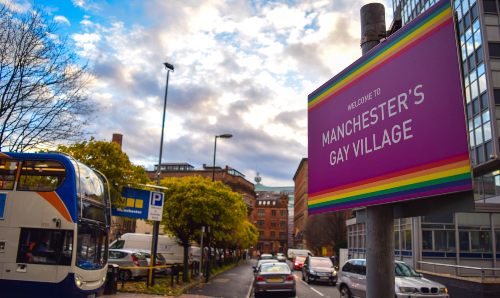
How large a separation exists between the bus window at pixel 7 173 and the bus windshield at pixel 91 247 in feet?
7.96

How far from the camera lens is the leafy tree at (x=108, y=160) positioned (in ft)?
56.2

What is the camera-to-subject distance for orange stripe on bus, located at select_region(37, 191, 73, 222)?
11.3 meters

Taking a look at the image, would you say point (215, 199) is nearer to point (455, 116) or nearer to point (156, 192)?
point (156, 192)

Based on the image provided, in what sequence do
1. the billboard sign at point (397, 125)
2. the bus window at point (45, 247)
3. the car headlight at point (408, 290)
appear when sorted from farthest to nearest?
the car headlight at point (408, 290) → the bus window at point (45, 247) → the billboard sign at point (397, 125)

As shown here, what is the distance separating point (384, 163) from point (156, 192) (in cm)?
1513

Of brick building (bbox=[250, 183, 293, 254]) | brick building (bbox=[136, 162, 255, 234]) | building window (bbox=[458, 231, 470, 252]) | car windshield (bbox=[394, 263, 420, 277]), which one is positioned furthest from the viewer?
brick building (bbox=[250, 183, 293, 254])

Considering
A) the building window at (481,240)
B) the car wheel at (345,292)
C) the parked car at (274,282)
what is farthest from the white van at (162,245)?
the building window at (481,240)

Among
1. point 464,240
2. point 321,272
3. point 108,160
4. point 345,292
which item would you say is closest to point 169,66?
point 108,160

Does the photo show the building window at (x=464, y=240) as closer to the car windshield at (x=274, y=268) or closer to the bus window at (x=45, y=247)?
the car windshield at (x=274, y=268)

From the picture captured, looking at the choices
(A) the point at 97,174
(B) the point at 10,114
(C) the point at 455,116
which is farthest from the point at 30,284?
(C) the point at 455,116

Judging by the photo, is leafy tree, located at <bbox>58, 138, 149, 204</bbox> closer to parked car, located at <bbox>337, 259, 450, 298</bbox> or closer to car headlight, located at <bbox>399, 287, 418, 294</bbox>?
parked car, located at <bbox>337, 259, 450, 298</bbox>

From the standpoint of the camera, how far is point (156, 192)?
1867cm

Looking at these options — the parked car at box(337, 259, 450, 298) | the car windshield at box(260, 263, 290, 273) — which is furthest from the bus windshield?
the parked car at box(337, 259, 450, 298)

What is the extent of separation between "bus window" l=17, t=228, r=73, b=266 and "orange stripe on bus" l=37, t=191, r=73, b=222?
461 millimetres
